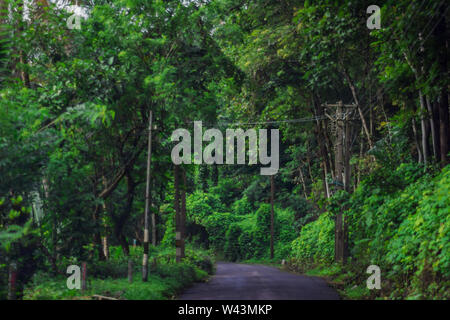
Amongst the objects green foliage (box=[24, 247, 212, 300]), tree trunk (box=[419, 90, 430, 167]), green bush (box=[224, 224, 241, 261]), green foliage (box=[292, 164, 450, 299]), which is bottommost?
green bush (box=[224, 224, 241, 261])

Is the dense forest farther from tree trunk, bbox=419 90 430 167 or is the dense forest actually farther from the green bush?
the green bush

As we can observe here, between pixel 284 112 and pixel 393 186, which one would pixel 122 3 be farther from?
pixel 284 112

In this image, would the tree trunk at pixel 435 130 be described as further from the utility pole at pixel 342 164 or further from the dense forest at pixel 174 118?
the utility pole at pixel 342 164

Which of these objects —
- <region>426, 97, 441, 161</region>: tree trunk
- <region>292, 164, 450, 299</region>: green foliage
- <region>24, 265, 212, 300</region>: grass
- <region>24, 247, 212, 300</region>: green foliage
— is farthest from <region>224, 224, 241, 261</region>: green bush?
<region>426, 97, 441, 161</region>: tree trunk

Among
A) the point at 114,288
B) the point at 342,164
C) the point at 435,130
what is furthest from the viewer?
the point at 342,164

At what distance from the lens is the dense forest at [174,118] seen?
14.2 metres

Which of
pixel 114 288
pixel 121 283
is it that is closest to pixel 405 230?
pixel 114 288

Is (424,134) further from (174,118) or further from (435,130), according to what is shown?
(174,118)

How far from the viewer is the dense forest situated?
1417cm

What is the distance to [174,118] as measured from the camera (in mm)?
20922

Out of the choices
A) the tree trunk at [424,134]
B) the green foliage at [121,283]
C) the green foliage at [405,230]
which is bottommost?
the green foliage at [121,283]

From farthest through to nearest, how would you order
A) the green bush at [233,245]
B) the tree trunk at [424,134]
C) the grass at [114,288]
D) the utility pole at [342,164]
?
the green bush at [233,245]
the utility pole at [342,164]
the tree trunk at [424,134]
the grass at [114,288]

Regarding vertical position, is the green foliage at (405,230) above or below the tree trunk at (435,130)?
below

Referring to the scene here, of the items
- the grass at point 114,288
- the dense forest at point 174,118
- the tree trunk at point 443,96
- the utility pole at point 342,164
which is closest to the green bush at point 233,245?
the dense forest at point 174,118
